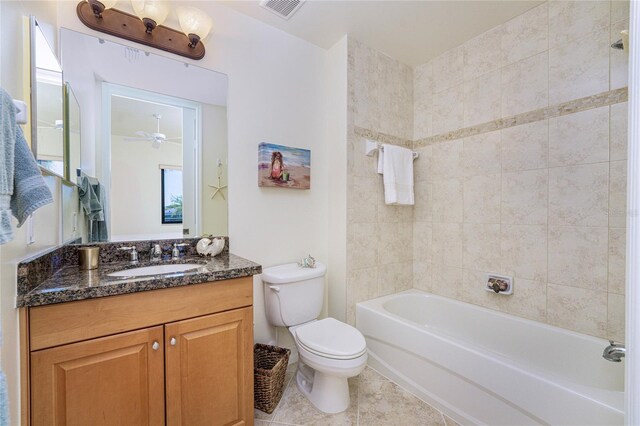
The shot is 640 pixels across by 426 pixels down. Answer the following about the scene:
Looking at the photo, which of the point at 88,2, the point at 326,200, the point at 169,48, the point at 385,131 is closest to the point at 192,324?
the point at 326,200

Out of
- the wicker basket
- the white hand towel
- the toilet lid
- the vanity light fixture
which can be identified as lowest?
the wicker basket

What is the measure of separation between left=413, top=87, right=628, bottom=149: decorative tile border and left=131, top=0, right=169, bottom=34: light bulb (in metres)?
2.11

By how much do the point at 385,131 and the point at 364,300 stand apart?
1.41 m

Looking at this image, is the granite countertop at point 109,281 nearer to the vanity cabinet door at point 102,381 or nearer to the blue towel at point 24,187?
the vanity cabinet door at point 102,381

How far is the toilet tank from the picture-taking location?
69.2 inches

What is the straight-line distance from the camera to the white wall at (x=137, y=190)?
1489mm

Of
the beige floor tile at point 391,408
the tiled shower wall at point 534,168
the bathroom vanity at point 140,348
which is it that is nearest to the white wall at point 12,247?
the bathroom vanity at point 140,348

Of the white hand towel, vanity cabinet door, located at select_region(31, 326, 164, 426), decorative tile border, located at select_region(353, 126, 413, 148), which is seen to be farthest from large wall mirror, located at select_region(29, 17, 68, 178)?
the white hand towel

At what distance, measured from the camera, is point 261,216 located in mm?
1930

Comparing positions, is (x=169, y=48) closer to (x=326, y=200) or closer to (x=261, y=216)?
(x=261, y=216)

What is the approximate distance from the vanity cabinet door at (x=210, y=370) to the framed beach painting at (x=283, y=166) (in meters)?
0.93

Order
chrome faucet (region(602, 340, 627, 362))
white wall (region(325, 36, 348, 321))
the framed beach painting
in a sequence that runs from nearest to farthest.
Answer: chrome faucet (region(602, 340, 627, 362)), the framed beach painting, white wall (region(325, 36, 348, 321))

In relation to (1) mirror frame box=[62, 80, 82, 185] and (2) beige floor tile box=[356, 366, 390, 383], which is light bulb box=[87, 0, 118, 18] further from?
(2) beige floor tile box=[356, 366, 390, 383]

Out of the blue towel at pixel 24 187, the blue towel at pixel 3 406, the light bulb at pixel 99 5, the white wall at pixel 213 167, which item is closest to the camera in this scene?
the blue towel at pixel 3 406
